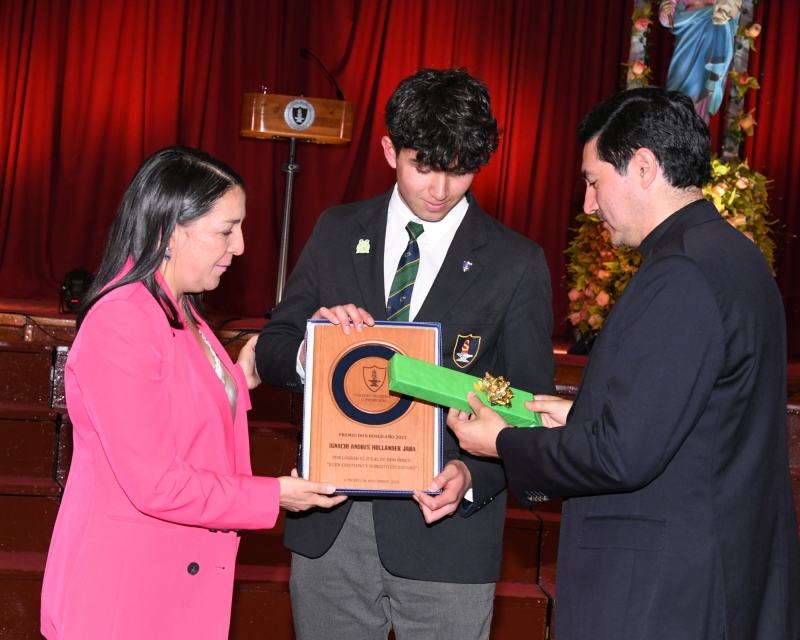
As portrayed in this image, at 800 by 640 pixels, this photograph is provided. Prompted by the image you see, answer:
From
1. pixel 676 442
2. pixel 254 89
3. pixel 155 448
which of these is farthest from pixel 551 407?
pixel 254 89

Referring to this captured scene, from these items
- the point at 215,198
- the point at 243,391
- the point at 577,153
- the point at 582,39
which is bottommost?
the point at 243,391

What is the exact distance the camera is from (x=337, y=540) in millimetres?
1894

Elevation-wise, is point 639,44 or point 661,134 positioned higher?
point 639,44

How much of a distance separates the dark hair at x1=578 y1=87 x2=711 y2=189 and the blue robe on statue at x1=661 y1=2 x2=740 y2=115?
14.5ft

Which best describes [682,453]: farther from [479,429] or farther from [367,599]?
[367,599]

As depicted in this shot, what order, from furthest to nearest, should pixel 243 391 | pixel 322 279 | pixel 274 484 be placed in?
pixel 322 279
pixel 243 391
pixel 274 484

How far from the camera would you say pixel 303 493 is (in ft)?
5.46

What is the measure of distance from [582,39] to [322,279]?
5.41 m

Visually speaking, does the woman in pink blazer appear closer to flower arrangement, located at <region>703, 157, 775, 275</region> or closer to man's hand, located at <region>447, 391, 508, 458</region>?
man's hand, located at <region>447, 391, 508, 458</region>

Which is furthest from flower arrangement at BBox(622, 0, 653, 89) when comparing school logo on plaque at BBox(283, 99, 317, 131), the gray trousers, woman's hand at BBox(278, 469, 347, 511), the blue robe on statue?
woman's hand at BBox(278, 469, 347, 511)

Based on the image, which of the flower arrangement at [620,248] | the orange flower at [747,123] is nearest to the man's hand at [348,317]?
the flower arrangement at [620,248]

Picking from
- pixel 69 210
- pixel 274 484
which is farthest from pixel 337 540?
pixel 69 210

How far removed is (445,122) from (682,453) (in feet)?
2.86

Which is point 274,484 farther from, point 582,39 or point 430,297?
point 582,39
